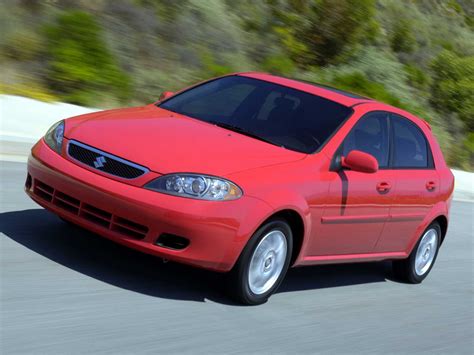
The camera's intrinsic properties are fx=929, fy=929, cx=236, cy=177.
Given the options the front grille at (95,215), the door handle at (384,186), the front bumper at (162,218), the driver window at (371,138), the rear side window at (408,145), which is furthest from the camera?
the rear side window at (408,145)

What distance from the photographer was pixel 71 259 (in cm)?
631

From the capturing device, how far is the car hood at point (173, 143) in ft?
19.3

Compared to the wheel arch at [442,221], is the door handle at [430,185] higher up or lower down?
higher up

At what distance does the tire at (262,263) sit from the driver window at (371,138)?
100cm

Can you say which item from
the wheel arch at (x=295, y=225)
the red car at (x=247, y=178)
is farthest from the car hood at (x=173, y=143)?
the wheel arch at (x=295, y=225)

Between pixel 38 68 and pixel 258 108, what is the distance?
6.69 m

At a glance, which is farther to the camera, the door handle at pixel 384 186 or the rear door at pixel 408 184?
the rear door at pixel 408 184

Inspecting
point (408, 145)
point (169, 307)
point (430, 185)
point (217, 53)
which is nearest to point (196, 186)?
point (169, 307)

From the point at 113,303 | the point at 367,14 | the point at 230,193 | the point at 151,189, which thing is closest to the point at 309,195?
the point at 230,193

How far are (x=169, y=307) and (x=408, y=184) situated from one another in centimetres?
273

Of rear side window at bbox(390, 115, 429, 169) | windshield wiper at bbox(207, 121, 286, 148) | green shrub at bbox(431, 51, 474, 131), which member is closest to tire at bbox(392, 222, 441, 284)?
rear side window at bbox(390, 115, 429, 169)

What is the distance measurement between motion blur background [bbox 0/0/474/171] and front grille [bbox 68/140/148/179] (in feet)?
18.5

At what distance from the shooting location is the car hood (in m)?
5.88

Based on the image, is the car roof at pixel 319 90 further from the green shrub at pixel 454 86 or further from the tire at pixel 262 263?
the green shrub at pixel 454 86
